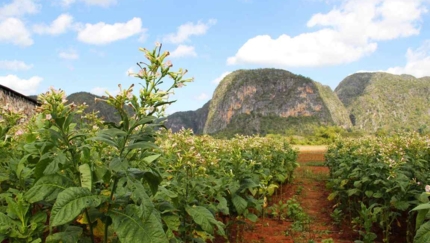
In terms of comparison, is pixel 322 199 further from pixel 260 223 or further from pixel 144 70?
pixel 144 70

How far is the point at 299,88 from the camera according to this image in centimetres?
14962

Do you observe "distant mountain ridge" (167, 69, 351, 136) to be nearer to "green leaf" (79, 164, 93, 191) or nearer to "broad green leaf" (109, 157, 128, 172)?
"green leaf" (79, 164, 93, 191)

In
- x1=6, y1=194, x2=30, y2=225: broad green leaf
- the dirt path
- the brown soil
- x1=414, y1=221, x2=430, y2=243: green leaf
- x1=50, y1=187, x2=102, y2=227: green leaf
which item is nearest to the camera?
x1=50, y1=187, x2=102, y2=227: green leaf

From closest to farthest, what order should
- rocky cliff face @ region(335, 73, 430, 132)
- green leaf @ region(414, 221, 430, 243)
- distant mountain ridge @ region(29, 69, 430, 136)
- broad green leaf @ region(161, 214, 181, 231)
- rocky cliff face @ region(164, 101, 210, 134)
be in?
1. green leaf @ region(414, 221, 430, 243)
2. broad green leaf @ region(161, 214, 181, 231)
3. distant mountain ridge @ region(29, 69, 430, 136)
4. rocky cliff face @ region(335, 73, 430, 132)
5. rocky cliff face @ region(164, 101, 210, 134)

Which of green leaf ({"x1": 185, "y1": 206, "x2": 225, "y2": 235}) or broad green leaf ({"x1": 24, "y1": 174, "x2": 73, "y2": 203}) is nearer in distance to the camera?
broad green leaf ({"x1": 24, "y1": 174, "x2": 73, "y2": 203})

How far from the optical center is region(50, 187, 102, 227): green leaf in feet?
6.64

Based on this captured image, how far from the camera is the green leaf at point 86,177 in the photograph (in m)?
2.31

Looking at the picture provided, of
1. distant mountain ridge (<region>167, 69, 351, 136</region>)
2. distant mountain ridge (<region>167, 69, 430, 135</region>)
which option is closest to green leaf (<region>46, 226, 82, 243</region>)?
distant mountain ridge (<region>167, 69, 430, 135</region>)

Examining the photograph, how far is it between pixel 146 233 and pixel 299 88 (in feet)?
498

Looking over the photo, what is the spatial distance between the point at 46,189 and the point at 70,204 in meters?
0.28

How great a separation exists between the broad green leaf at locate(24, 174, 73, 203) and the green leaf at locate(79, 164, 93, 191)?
0.45 ft

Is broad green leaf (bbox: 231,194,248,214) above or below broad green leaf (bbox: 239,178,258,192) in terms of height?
below

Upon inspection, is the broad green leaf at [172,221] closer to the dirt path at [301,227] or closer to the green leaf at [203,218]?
the green leaf at [203,218]

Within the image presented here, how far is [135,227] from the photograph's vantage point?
2197mm
